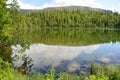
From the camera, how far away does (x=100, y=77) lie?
11305 millimetres

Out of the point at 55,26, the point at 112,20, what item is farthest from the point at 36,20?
the point at 112,20

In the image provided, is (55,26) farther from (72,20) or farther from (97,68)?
(97,68)

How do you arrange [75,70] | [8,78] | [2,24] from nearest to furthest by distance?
[8,78]
[2,24]
[75,70]

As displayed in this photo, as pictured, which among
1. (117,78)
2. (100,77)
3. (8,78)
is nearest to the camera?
(100,77)

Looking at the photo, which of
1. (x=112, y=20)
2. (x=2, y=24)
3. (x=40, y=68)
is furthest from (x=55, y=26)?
(x=2, y=24)

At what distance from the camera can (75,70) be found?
3064 cm

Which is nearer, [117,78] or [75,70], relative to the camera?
[117,78]

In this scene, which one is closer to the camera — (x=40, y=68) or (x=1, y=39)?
(x=1, y=39)

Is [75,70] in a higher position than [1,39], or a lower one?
lower

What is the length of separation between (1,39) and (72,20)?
593ft

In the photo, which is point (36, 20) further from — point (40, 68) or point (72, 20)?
point (40, 68)

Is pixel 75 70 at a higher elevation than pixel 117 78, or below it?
below

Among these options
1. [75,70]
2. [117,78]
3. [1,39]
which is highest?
[1,39]

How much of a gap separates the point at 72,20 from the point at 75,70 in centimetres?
16994
